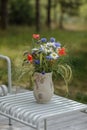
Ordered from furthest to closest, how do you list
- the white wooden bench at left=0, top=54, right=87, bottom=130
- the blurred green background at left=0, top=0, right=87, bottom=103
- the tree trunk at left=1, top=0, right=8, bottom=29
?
the tree trunk at left=1, top=0, right=8, bottom=29
the blurred green background at left=0, top=0, right=87, bottom=103
the white wooden bench at left=0, top=54, right=87, bottom=130

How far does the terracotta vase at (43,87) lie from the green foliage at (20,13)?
15.9 m

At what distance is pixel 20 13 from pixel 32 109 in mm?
16326

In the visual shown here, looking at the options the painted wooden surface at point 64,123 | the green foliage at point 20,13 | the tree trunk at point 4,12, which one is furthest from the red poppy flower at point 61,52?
the green foliage at point 20,13

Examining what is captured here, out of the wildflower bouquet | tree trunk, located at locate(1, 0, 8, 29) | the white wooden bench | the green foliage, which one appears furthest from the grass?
the green foliage

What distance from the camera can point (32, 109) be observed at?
3988 mm

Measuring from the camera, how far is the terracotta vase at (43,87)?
13.5 feet

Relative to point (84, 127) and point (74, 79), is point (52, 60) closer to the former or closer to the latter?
point (84, 127)

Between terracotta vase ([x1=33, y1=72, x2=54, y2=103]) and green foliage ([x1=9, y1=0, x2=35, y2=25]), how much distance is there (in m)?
15.9

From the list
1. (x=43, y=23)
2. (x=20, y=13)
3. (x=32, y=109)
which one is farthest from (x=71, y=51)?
(x=43, y=23)

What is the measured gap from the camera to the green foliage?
20016mm

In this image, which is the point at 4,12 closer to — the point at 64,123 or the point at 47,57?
the point at 64,123

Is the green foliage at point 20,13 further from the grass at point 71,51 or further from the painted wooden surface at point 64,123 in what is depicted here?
the painted wooden surface at point 64,123

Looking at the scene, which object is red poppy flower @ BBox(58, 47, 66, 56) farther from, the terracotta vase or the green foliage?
the green foliage

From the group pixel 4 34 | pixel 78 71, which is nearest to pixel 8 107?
pixel 78 71
